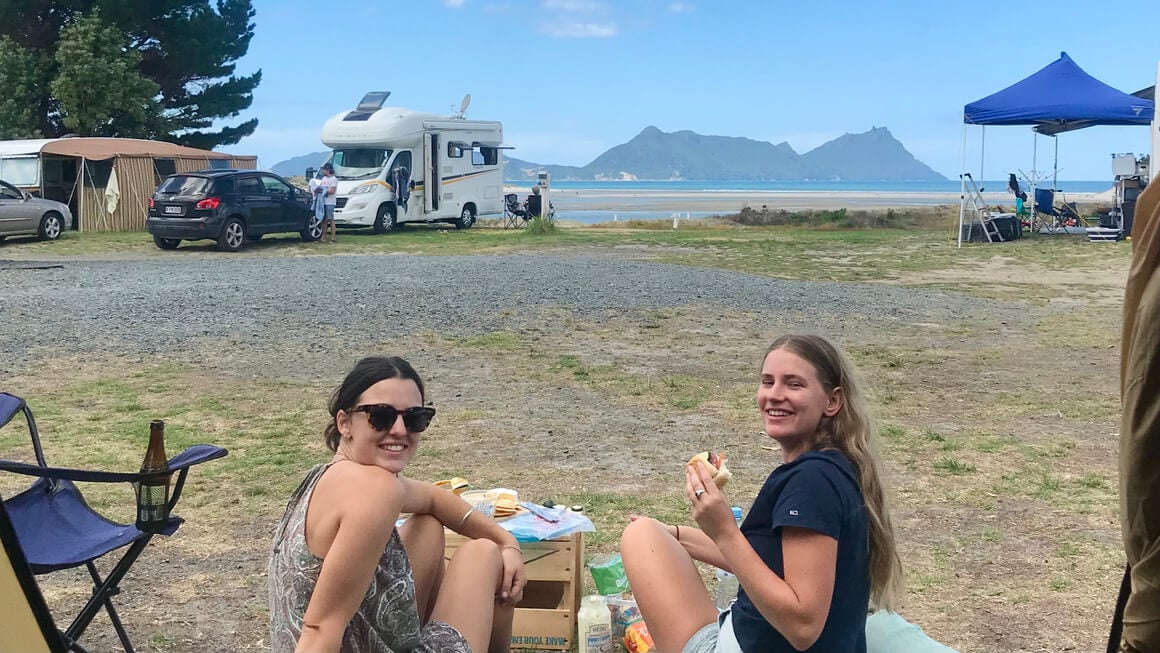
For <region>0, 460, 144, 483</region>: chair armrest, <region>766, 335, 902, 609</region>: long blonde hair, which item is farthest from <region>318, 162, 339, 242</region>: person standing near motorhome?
<region>766, 335, 902, 609</region>: long blonde hair

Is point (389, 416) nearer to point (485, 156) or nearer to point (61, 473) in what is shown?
point (61, 473)

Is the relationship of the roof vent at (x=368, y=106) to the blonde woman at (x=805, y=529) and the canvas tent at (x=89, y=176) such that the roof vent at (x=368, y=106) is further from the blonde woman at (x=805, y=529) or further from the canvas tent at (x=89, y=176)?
the blonde woman at (x=805, y=529)

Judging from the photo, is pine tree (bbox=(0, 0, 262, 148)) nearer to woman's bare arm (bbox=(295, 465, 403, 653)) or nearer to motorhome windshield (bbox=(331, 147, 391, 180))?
motorhome windshield (bbox=(331, 147, 391, 180))

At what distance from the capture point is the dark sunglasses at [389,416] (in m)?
2.38

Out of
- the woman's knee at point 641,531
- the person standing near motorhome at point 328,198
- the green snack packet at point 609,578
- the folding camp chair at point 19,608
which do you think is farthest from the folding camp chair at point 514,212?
the folding camp chair at point 19,608

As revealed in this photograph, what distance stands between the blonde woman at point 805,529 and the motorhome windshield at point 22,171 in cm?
2234

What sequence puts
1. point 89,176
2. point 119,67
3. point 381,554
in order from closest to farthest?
1. point 381,554
2. point 89,176
3. point 119,67

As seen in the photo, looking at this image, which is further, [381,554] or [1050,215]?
[1050,215]

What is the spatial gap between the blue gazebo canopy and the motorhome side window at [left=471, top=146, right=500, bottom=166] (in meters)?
10.3

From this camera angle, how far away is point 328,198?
1886cm

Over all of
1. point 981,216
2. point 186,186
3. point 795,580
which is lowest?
point 795,580

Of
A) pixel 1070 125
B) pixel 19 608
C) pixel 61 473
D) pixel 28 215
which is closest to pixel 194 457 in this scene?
pixel 61 473

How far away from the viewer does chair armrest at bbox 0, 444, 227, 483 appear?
9.55ft

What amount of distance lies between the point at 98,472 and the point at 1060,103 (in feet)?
62.0
